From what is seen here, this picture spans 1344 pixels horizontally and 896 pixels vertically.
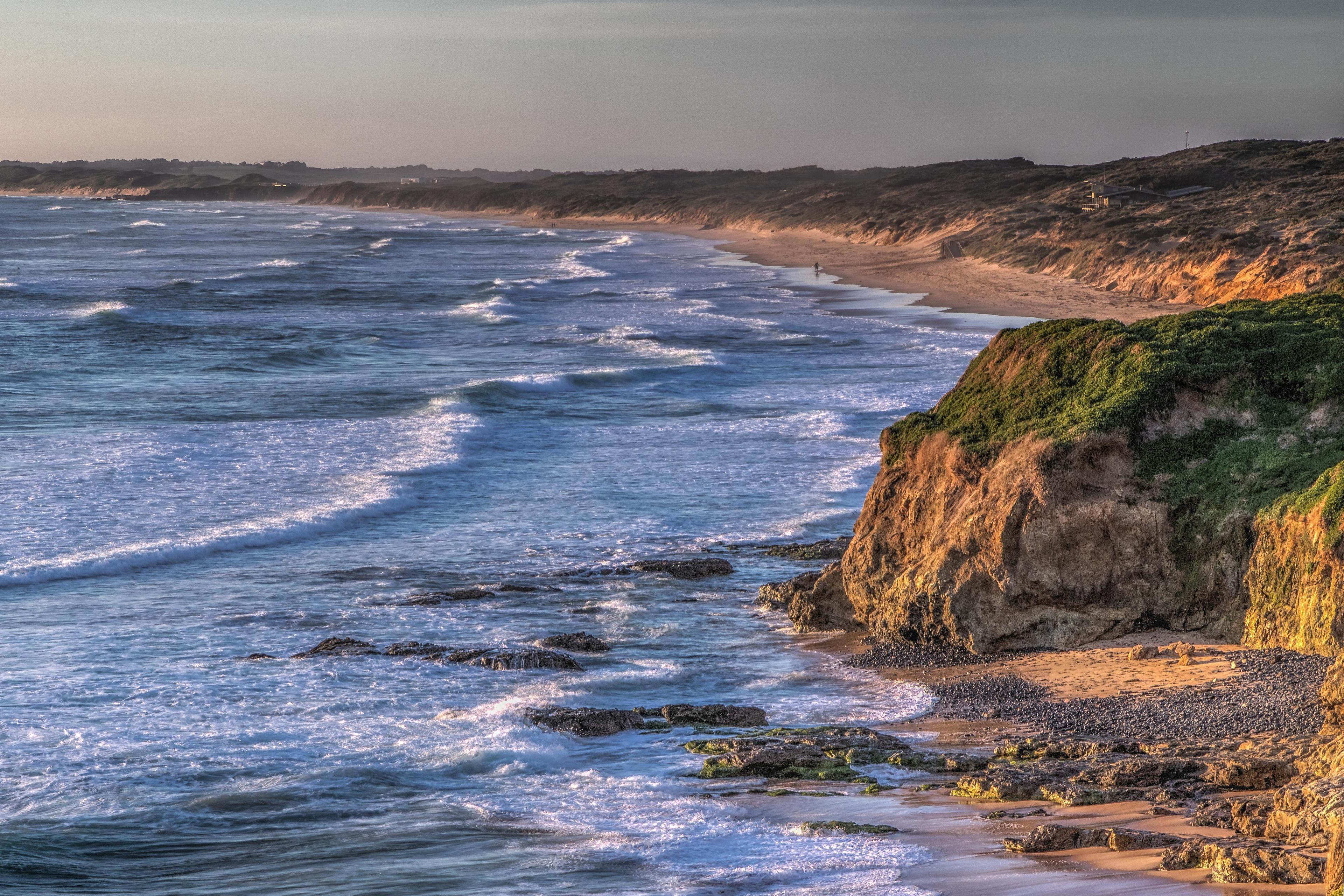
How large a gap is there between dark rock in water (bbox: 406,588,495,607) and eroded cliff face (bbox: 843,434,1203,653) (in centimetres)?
452

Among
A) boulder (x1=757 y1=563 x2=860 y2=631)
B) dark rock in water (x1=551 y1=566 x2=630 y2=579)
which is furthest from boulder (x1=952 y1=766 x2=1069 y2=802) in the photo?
dark rock in water (x1=551 y1=566 x2=630 y2=579)

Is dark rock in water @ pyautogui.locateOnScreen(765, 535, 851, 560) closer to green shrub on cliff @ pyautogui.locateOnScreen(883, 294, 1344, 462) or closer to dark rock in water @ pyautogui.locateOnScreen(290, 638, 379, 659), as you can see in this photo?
green shrub on cliff @ pyautogui.locateOnScreen(883, 294, 1344, 462)

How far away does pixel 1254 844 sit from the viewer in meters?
6.31

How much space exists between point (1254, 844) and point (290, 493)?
49.4ft

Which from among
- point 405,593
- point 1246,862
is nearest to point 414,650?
point 405,593

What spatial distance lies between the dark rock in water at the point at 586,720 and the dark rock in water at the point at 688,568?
4444 millimetres

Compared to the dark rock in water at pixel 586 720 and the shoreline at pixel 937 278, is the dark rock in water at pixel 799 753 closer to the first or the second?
the dark rock in water at pixel 586 720

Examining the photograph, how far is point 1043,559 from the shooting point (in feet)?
34.9

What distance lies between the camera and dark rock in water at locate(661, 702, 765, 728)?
32.6 ft

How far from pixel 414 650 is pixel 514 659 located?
998mm

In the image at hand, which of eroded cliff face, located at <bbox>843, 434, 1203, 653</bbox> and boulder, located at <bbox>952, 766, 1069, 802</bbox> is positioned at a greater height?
eroded cliff face, located at <bbox>843, 434, 1203, 653</bbox>

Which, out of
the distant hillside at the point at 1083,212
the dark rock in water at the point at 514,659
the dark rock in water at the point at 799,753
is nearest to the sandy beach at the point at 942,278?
the distant hillside at the point at 1083,212

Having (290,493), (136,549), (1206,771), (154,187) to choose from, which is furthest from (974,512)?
(154,187)

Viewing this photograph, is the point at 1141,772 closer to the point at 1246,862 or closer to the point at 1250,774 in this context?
the point at 1250,774
